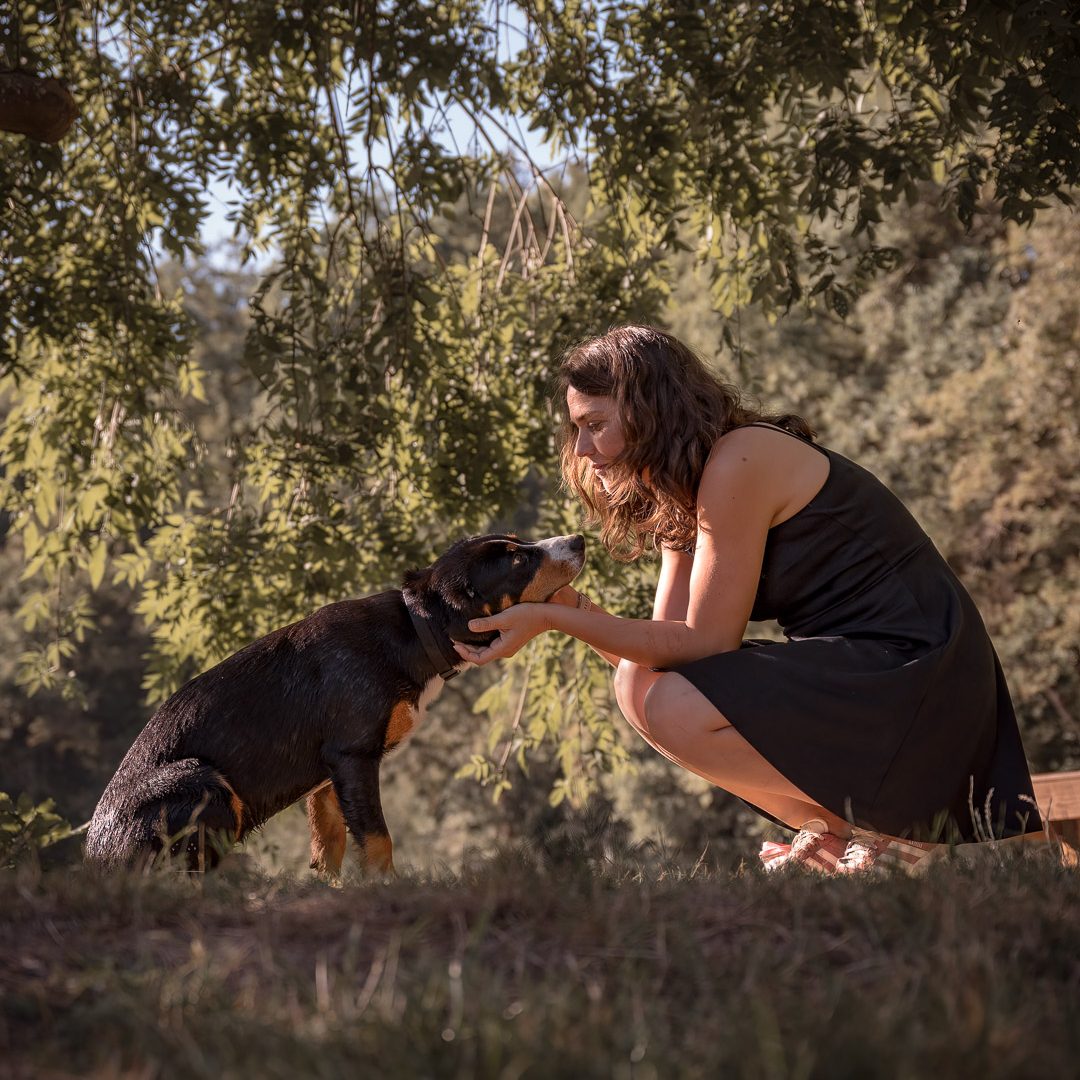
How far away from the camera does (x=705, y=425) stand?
441cm

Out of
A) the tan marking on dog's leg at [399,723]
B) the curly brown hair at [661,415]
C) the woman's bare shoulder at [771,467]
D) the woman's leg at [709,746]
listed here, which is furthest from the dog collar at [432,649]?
the woman's bare shoulder at [771,467]

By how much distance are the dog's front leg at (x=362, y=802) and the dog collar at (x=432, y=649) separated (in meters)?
0.44

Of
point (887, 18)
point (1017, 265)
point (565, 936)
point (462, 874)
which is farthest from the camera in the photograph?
point (1017, 265)

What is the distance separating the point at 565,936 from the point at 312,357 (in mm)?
5408

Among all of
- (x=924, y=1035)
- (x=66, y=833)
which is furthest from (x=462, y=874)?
(x=66, y=833)

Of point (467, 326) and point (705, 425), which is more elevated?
point (467, 326)

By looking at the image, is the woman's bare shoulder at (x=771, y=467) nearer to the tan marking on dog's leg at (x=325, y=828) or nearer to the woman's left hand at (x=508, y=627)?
the woman's left hand at (x=508, y=627)

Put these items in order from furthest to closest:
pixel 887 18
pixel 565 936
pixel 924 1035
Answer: pixel 887 18, pixel 565 936, pixel 924 1035

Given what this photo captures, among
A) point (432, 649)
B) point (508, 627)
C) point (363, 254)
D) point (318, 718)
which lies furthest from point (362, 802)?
point (363, 254)

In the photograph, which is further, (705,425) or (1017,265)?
(1017,265)

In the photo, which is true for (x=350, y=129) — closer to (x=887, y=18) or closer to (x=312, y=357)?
(x=312, y=357)

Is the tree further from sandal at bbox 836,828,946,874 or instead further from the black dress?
sandal at bbox 836,828,946,874

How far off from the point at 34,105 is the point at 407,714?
3037 millimetres

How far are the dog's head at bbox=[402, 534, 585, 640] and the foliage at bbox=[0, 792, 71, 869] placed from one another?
1706mm
